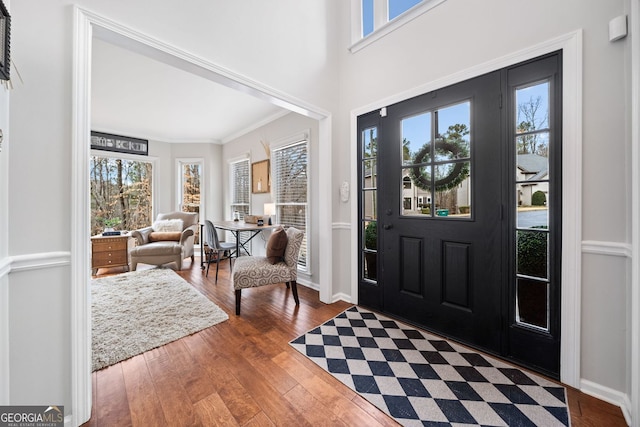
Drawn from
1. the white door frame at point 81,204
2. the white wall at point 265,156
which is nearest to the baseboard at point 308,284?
the white wall at point 265,156

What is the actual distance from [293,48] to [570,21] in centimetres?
209

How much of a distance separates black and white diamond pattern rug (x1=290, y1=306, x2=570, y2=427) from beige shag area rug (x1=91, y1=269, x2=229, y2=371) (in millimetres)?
1128

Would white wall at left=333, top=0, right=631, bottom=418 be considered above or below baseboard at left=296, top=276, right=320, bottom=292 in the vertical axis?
above

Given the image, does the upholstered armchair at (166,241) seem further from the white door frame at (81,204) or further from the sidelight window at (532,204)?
the sidelight window at (532,204)

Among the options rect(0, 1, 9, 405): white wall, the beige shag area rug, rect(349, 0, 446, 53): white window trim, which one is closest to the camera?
rect(0, 1, 9, 405): white wall

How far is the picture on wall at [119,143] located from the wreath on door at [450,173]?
5.61 meters

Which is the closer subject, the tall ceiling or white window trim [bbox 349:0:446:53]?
white window trim [bbox 349:0:446:53]

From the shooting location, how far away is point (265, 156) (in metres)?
4.37

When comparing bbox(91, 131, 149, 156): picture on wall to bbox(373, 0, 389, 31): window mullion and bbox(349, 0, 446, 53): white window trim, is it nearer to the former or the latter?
bbox(349, 0, 446, 53): white window trim

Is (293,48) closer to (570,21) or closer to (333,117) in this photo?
(333,117)

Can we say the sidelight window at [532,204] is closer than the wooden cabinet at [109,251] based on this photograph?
Yes

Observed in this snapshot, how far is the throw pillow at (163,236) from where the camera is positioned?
4.52 meters

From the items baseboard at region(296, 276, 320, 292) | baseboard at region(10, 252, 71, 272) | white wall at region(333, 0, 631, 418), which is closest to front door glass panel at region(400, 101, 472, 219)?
white wall at region(333, 0, 631, 418)

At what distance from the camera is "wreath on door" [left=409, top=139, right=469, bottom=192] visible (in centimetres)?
202
